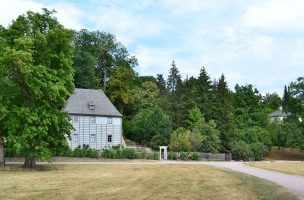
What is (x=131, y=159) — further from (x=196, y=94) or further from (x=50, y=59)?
(x=196, y=94)

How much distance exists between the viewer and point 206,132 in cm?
6431

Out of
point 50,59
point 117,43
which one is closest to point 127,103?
point 117,43

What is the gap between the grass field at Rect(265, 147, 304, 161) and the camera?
265ft

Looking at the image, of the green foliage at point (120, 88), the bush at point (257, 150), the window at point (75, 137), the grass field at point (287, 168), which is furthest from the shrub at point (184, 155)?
the green foliage at point (120, 88)

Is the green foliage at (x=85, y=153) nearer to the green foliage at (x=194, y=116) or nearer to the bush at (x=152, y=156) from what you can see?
the bush at (x=152, y=156)

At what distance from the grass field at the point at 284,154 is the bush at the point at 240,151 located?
11616 millimetres

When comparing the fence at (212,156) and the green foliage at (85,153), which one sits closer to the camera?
the green foliage at (85,153)

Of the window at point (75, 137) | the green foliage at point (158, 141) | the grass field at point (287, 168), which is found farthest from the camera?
the green foliage at point (158, 141)

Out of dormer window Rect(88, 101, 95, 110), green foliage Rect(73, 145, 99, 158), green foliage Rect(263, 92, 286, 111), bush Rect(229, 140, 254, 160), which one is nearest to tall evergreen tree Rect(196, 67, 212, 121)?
bush Rect(229, 140, 254, 160)

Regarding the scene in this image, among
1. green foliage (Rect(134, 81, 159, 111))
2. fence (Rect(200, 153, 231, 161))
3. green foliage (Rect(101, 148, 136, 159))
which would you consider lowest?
fence (Rect(200, 153, 231, 161))

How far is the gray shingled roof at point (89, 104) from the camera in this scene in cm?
6369

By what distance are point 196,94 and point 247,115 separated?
729 inches

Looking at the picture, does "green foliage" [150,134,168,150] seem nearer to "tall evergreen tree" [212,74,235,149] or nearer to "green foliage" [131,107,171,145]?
"green foliage" [131,107,171,145]

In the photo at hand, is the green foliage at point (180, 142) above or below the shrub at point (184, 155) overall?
above
